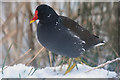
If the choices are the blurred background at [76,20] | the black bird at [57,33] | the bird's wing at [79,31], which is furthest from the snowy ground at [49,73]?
the blurred background at [76,20]

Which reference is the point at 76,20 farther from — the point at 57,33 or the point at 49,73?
the point at 49,73

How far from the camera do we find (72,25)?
1669mm

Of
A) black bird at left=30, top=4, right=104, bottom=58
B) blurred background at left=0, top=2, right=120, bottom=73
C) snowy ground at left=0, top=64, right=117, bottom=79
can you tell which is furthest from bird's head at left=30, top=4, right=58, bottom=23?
blurred background at left=0, top=2, right=120, bottom=73

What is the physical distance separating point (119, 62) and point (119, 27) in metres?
0.88

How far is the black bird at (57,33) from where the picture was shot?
1.53 metres

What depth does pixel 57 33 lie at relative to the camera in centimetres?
155

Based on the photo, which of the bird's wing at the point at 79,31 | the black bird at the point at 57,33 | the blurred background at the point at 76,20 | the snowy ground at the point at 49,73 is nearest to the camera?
the snowy ground at the point at 49,73

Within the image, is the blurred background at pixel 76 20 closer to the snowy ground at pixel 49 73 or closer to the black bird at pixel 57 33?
the black bird at pixel 57 33

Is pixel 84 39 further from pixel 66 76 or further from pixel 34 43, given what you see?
pixel 34 43

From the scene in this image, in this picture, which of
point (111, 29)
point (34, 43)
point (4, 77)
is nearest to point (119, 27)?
point (111, 29)

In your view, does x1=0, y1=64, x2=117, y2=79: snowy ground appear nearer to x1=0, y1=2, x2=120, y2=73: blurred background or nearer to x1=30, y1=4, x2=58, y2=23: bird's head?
x1=30, y1=4, x2=58, y2=23: bird's head

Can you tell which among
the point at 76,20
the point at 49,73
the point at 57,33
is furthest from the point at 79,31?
the point at 76,20

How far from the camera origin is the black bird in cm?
153

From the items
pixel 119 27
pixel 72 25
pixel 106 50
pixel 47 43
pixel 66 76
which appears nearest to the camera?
pixel 66 76
